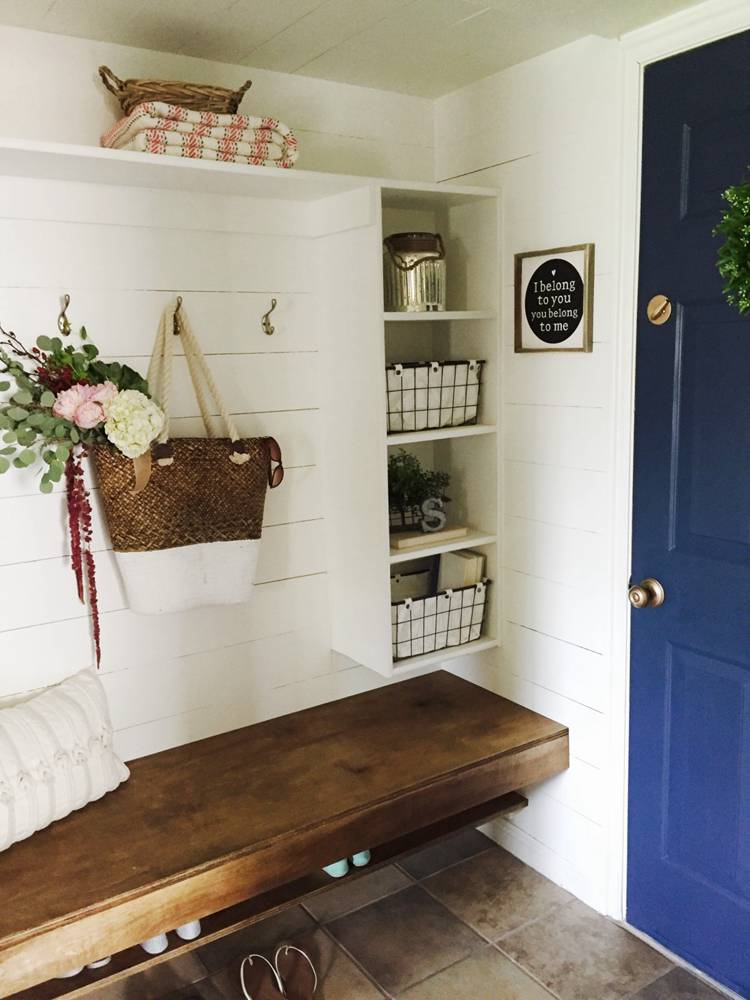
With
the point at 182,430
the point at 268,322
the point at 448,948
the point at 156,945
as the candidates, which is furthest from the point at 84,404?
the point at 448,948

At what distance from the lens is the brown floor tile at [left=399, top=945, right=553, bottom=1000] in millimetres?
2236

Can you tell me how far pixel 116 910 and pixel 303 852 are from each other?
1.45ft

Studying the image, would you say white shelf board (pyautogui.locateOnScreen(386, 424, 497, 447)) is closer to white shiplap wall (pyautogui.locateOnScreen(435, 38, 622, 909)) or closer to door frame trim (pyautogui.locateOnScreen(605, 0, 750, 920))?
white shiplap wall (pyautogui.locateOnScreen(435, 38, 622, 909))

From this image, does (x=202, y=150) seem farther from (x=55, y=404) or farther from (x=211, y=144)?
(x=55, y=404)

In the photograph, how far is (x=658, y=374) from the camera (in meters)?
2.18

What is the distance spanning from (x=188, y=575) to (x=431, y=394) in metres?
0.83

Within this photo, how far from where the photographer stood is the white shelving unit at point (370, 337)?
2301mm

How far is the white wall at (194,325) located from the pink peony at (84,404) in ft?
0.77

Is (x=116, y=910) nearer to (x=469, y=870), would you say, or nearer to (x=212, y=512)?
(x=212, y=512)

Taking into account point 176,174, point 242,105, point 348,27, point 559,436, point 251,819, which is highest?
point 348,27

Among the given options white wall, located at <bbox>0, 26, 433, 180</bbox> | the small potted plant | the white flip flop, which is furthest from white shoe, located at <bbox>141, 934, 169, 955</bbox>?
white wall, located at <bbox>0, 26, 433, 180</bbox>

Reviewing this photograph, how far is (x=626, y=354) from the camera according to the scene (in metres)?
2.24

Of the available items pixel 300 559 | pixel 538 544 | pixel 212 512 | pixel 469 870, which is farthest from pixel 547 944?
pixel 212 512

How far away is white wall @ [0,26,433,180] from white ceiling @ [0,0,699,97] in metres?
0.04
